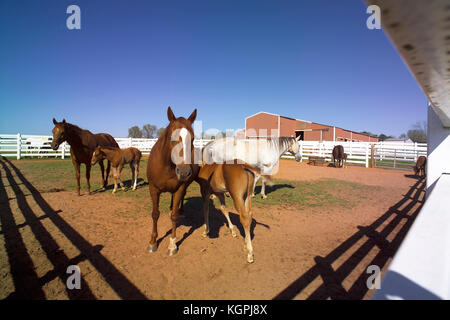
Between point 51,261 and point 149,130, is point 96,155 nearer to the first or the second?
point 51,261

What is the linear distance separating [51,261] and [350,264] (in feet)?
15.7

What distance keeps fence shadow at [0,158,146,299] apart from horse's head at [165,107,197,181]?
1679 millimetres

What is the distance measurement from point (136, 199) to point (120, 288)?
164 inches

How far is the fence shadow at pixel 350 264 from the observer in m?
2.55

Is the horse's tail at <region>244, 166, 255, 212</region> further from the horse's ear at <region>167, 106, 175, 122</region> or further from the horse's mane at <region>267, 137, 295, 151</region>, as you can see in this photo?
the horse's mane at <region>267, 137, 295, 151</region>

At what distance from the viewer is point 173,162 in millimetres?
3221

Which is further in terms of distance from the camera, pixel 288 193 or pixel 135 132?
pixel 135 132

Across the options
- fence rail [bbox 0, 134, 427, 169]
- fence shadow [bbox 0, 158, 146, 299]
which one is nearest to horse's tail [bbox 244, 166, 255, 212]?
fence shadow [bbox 0, 158, 146, 299]

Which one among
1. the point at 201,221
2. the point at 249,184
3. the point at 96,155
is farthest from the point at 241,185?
the point at 96,155

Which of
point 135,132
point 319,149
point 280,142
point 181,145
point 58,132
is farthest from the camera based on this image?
point 135,132

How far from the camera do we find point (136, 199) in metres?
6.47

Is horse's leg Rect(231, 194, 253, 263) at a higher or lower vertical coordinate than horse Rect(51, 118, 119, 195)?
lower

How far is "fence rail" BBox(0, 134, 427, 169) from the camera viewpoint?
15.4 m

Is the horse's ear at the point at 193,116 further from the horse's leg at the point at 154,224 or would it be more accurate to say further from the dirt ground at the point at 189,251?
the dirt ground at the point at 189,251
